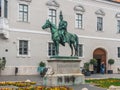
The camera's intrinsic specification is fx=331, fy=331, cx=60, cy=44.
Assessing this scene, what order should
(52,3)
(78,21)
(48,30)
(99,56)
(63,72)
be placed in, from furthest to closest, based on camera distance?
(99,56) → (78,21) → (52,3) → (48,30) → (63,72)

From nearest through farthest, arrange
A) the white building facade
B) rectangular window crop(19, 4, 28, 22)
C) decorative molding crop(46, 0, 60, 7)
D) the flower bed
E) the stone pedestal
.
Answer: the flower bed < the stone pedestal < the white building facade < rectangular window crop(19, 4, 28, 22) < decorative molding crop(46, 0, 60, 7)

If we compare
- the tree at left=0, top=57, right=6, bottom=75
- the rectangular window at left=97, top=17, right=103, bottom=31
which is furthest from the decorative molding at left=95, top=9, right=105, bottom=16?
the tree at left=0, top=57, right=6, bottom=75

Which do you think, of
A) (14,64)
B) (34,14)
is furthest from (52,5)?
(14,64)

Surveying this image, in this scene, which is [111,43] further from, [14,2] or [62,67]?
[62,67]

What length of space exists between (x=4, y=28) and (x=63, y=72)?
12.5 metres

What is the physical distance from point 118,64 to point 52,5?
13604 millimetres

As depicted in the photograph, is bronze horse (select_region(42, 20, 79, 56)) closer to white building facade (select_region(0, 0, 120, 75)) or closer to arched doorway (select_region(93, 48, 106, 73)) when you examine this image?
white building facade (select_region(0, 0, 120, 75))

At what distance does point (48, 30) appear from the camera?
123ft

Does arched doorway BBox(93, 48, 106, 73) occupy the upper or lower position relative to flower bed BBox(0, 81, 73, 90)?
upper

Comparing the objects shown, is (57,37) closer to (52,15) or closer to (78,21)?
(52,15)

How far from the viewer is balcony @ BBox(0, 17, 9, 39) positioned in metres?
31.9

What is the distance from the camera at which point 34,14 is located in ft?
119

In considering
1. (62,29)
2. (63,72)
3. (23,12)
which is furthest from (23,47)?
(63,72)

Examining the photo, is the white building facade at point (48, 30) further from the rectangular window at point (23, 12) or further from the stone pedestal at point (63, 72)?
the stone pedestal at point (63, 72)
